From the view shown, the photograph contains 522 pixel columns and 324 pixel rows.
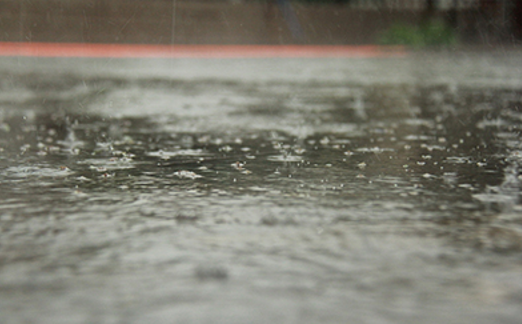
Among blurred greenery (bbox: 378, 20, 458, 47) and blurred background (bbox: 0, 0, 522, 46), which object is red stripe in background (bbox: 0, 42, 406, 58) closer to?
blurred greenery (bbox: 378, 20, 458, 47)

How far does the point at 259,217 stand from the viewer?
4082mm

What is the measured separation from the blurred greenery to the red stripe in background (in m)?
0.60

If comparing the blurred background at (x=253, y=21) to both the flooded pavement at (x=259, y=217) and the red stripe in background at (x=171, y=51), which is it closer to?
the red stripe in background at (x=171, y=51)

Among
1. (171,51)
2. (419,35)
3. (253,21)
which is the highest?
(253,21)

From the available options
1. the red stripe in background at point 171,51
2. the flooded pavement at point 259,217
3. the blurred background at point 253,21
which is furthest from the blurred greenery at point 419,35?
the flooded pavement at point 259,217

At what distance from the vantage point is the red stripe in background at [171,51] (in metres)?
26.0

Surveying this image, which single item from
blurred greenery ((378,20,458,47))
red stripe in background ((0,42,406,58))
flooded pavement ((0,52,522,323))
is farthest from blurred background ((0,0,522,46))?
flooded pavement ((0,52,522,323))

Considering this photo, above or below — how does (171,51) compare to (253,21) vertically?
below

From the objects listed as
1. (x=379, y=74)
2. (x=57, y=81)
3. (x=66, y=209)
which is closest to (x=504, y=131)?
(x=66, y=209)

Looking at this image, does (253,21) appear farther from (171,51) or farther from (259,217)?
(259,217)

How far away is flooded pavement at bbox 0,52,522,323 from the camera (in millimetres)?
2719

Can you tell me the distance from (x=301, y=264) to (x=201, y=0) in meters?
34.6

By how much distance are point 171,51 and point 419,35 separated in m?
11.7

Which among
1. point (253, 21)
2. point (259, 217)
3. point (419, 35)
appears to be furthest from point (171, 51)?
point (259, 217)
